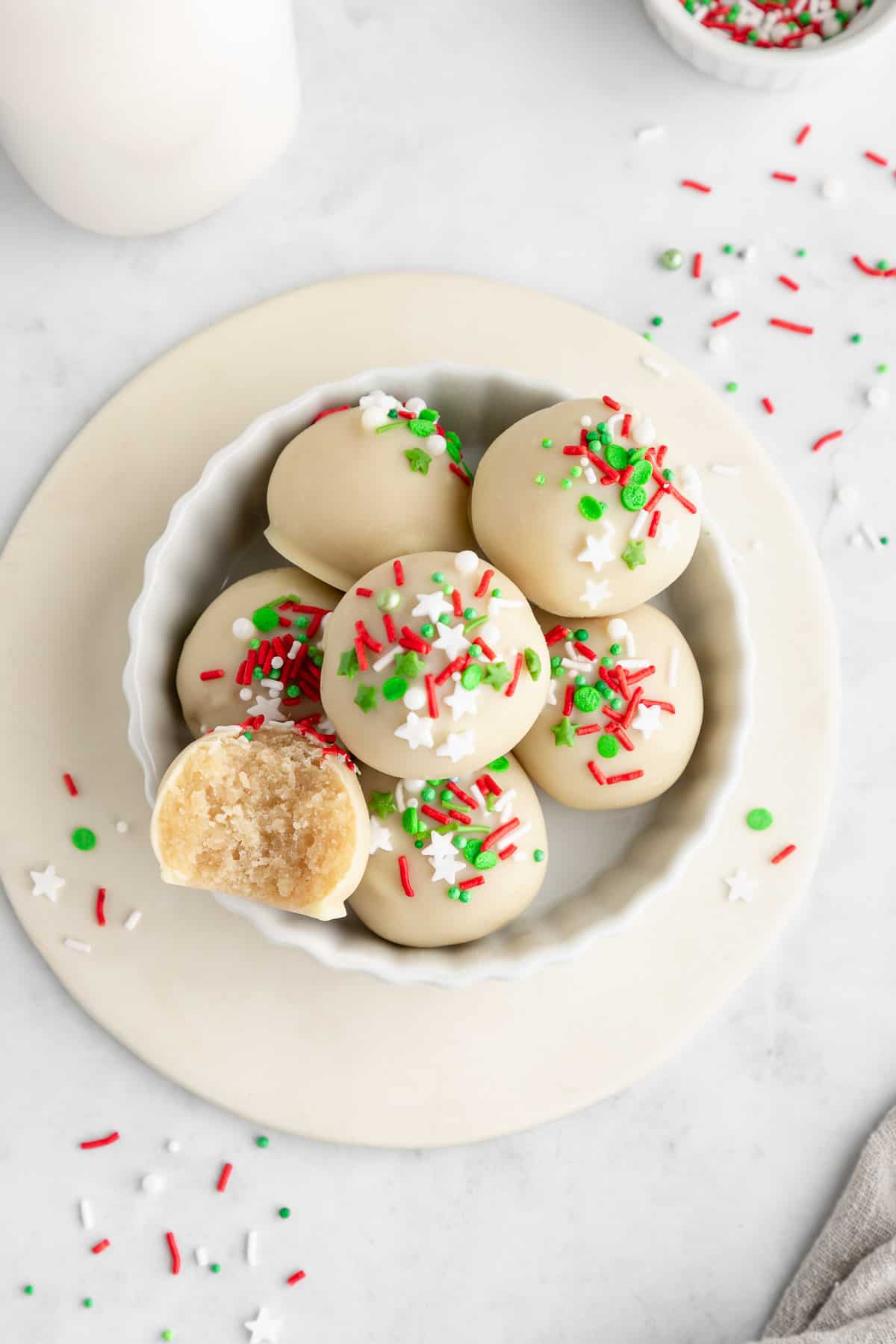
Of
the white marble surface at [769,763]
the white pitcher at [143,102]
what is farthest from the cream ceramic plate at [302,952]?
the white pitcher at [143,102]

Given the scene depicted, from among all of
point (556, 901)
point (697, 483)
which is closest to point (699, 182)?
point (697, 483)

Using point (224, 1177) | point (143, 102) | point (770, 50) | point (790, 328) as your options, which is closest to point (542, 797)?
point (224, 1177)

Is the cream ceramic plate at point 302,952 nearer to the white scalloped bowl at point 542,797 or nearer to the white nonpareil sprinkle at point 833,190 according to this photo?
the white scalloped bowl at point 542,797

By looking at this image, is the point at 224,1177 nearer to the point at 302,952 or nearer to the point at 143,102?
the point at 302,952

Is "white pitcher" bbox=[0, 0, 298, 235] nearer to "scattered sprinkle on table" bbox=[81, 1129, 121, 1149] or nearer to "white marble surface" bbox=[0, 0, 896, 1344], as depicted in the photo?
"white marble surface" bbox=[0, 0, 896, 1344]

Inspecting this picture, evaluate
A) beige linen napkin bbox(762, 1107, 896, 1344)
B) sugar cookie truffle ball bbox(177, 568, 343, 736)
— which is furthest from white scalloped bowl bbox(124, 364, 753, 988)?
beige linen napkin bbox(762, 1107, 896, 1344)
